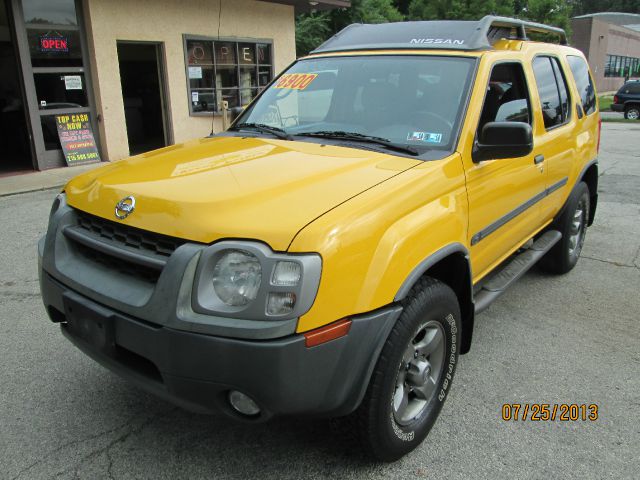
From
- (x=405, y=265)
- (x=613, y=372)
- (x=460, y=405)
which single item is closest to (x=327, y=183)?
(x=405, y=265)

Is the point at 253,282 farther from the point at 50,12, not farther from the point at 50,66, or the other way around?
the point at 50,12

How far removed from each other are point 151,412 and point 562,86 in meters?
3.88

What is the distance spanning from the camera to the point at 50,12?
401 inches

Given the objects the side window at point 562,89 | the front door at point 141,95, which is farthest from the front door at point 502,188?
the front door at point 141,95

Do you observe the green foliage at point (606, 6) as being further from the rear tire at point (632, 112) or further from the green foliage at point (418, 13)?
the rear tire at point (632, 112)

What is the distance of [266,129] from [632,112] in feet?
84.2

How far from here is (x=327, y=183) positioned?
239 cm

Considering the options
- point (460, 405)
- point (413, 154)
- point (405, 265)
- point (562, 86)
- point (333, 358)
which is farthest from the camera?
point (562, 86)

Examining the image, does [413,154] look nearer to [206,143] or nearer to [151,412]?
[206,143]

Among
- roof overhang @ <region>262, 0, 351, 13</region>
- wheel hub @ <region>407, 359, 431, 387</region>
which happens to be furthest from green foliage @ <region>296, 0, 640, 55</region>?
wheel hub @ <region>407, 359, 431, 387</region>

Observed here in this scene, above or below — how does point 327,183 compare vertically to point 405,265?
above

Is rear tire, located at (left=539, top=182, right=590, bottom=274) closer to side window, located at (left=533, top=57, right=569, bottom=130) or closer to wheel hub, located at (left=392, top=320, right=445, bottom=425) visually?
side window, located at (left=533, top=57, right=569, bottom=130)

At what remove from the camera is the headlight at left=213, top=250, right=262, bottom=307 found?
200cm

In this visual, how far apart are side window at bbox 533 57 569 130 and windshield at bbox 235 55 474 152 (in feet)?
3.48
